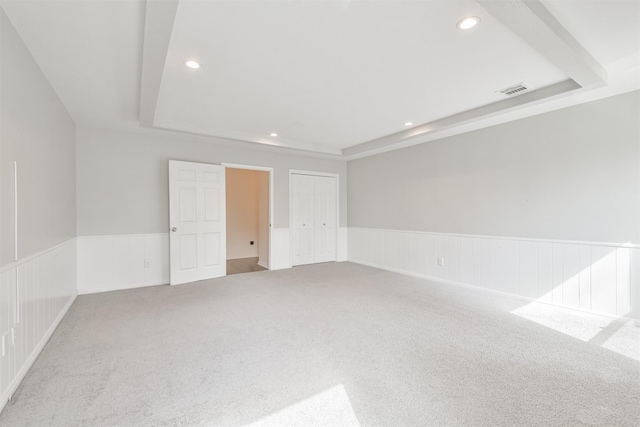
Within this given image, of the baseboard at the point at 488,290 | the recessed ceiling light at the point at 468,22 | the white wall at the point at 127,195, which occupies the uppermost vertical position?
the recessed ceiling light at the point at 468,22

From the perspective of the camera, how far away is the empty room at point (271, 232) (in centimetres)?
173

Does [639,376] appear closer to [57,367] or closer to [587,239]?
[587,239]

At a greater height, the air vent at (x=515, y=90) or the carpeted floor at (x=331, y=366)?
the air vent at (x=515, y=90)

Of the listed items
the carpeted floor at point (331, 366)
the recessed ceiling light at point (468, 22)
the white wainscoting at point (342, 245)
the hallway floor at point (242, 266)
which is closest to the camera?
the carpeted floor at point (331, 366)

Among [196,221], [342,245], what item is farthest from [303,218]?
[196,221]

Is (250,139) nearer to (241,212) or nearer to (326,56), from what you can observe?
(326,56)

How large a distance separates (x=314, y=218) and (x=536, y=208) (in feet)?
12.6

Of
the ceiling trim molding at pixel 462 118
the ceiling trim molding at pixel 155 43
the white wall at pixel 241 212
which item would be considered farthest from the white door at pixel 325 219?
the ceiling trim molding at pixel 155 43

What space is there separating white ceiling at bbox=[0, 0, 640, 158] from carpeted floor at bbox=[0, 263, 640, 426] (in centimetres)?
233

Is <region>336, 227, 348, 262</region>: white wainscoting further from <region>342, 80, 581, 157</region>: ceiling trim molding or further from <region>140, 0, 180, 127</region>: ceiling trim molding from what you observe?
<region>140, 0, 180, 127</region>: ceiling trim molding

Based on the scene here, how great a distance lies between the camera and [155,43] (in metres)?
1.96

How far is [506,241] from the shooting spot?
3764mm

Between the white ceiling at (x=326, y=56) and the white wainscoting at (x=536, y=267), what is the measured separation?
167cm

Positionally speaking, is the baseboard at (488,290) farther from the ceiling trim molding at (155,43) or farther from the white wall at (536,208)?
the ceiling trim molding at (155,43)
